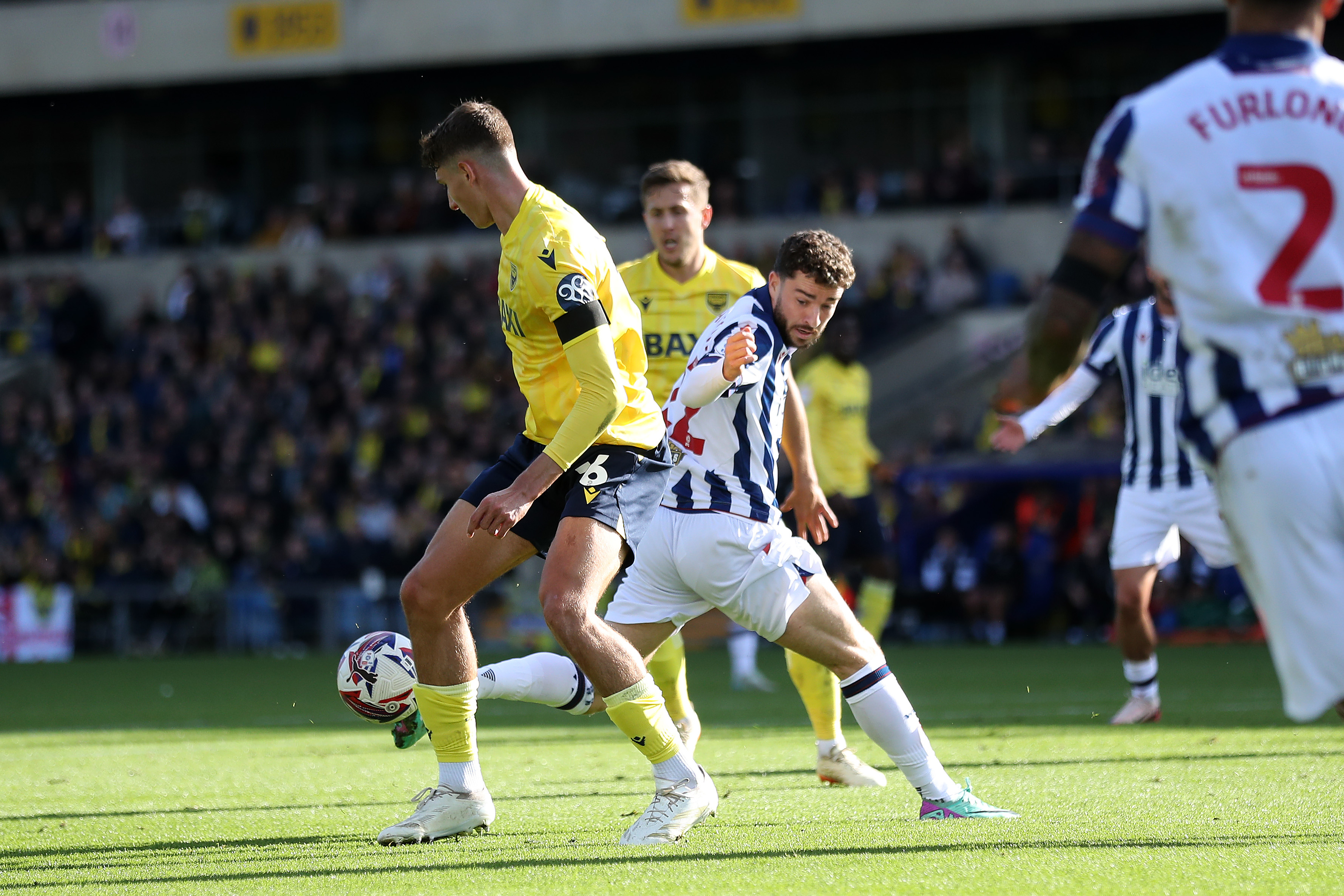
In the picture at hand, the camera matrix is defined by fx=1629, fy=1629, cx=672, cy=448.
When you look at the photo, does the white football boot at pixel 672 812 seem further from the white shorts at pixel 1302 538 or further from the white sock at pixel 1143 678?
the white sock at pixel 1143 678

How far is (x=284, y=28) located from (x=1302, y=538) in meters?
29.7

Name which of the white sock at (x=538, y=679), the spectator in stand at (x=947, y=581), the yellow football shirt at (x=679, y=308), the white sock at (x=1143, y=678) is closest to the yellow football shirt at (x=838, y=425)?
the white sock at (x=1143, y=678)

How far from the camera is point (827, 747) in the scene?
271 inches

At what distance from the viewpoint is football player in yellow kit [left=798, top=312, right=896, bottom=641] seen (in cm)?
1156

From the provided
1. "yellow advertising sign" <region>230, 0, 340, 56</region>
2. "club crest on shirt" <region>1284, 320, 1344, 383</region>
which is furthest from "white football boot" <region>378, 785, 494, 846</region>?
"yellow advertising sign" <region>230, 0, 340, 56</region>

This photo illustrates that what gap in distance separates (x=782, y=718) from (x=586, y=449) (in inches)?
212

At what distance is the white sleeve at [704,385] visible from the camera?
17.9 ft

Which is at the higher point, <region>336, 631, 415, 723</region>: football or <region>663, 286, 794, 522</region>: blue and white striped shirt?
<region>663, 286, 794, 522</region>: blue and white striped shirt

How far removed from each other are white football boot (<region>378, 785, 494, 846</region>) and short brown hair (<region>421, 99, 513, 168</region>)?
2.19 meters

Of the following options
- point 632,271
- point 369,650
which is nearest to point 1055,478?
point 632,271

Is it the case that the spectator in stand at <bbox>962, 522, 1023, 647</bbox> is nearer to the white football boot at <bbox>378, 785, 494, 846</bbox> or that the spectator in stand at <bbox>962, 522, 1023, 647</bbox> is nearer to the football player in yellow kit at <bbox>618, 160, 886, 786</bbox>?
the football player in yellow kit at <bbox>618, 160, 886, 786</bbox>

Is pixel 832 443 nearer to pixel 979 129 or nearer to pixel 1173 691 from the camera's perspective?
pixel 1173 691

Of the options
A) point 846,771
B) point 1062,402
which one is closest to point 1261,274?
point 846,771

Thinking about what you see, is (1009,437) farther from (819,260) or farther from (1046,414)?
(1046,414)
